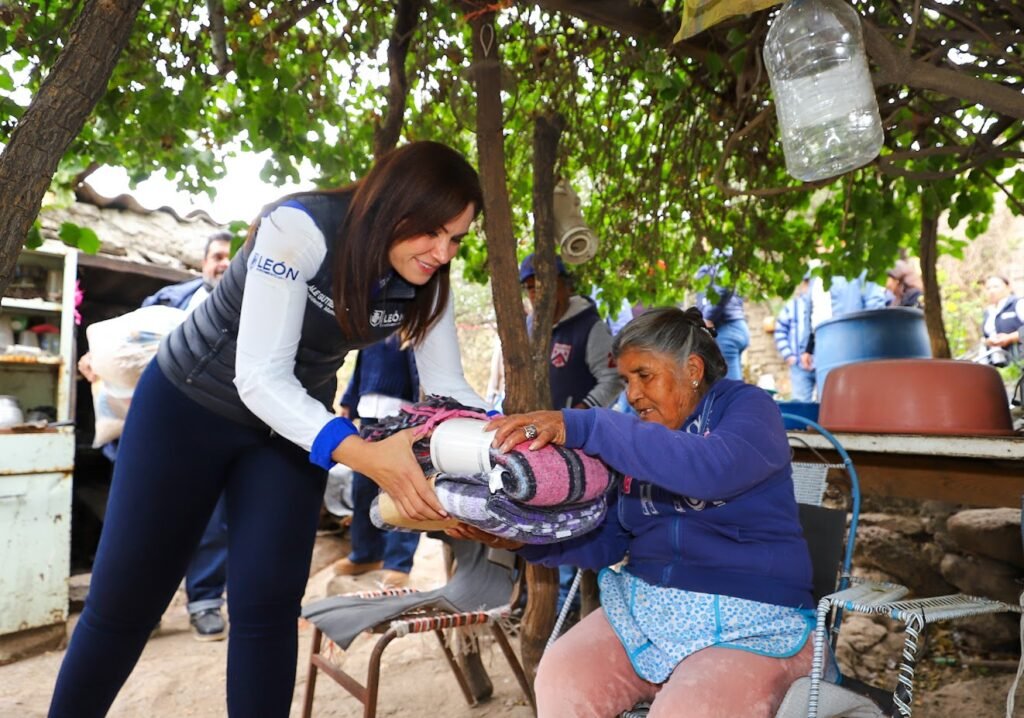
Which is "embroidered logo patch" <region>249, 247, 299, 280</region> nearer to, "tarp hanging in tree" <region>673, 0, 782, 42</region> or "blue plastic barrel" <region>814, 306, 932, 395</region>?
"tarp hanging in tree" <region>673, 0, 782, 42</region>

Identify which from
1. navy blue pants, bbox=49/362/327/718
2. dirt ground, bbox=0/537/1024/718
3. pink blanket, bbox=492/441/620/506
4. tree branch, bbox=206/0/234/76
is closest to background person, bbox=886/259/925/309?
dirt ground, bbox=0/537/1024/718

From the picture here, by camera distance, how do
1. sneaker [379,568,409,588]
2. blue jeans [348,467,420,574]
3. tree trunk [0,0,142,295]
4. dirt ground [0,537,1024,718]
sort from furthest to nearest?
blue jeans [348,467,420,574] < sneaker [379,568,409,588] < dirt ground [0,537,1024,718] < tree trunk [0,0,142,295]

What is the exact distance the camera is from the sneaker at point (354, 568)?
4992 millimetres

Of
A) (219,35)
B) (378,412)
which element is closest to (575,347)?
(378,412)

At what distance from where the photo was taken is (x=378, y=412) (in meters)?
4.34

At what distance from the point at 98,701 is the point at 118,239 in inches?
197

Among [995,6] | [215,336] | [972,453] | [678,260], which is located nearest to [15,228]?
[215,336]

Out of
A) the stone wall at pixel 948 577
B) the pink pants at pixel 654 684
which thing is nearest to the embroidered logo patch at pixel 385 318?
the pink pants at pixel 654 684

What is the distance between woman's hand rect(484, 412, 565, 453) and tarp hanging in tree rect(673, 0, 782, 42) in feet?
2.99

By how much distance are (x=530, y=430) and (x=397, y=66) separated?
193 cm

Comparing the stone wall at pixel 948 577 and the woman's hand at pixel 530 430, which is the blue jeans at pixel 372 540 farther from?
the woman's hand at pixel 530 430

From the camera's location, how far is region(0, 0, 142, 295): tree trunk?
1.45 metres

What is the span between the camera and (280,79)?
10.00ft

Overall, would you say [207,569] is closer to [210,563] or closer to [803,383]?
[210,563]
